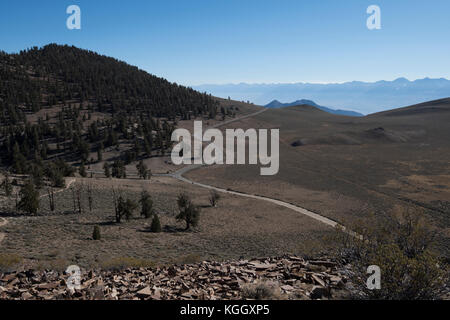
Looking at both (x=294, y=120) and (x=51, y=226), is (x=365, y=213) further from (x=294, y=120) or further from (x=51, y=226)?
(x=294, y=120)

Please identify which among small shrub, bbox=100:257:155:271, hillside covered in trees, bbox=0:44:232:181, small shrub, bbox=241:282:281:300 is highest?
hillside covered in trees, bbox=0:44:232:181

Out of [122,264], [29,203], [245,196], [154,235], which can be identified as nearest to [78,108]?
[245,196]

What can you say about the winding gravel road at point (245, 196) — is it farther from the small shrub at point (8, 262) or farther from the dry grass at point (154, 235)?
the small shrub at point (8, 262)

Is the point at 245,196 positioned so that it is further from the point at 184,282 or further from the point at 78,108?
the point at 78,108

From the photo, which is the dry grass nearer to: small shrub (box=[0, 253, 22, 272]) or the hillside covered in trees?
small shrub (box=[0, 253, 22, 272])

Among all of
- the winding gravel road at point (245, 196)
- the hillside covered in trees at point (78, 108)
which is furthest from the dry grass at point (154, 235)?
the hillside covered in trees at point (78, 108)

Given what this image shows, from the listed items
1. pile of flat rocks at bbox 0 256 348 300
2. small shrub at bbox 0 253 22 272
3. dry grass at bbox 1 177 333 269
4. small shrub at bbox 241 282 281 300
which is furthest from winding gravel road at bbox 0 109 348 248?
small shrub at bbox 241 282 281 300
